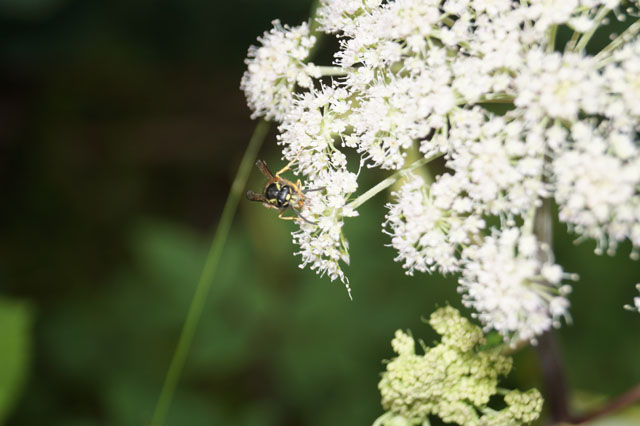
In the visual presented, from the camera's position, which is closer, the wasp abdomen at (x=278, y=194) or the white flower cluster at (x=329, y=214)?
the white flower cluster at (x=329, y=214)

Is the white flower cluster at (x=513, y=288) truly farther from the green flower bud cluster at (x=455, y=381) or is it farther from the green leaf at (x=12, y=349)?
the green leaf at (x=12, y=349)

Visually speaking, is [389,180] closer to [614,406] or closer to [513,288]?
[513,288]

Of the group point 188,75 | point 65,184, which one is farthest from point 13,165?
point 188,75

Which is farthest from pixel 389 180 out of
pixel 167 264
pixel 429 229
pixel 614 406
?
pixel 167 264

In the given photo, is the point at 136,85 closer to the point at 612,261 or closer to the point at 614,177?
the point at 612,261

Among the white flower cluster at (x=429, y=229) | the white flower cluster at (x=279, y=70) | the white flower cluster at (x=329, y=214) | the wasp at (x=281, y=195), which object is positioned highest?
the white flower cluster at (x=279, y=70)

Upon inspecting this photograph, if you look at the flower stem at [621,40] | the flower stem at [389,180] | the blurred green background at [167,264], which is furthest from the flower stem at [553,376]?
the flower stem at [621,40]

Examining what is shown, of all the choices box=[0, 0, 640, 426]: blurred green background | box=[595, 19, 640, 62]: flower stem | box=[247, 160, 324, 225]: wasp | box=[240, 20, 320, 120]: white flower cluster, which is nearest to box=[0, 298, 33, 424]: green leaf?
box=[0, 0, 640, 426]: blurred green background
